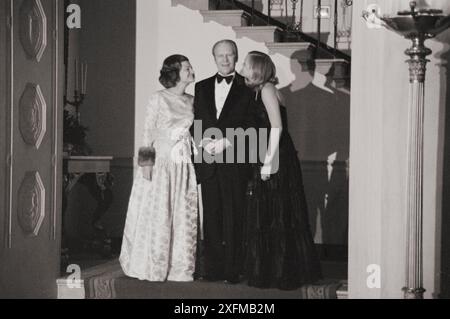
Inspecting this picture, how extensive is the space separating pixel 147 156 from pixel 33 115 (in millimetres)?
826

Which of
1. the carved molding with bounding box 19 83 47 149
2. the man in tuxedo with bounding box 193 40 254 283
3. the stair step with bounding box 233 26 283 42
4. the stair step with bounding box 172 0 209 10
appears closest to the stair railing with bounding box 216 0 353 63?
the stair step with bounding box 233 26 283 42

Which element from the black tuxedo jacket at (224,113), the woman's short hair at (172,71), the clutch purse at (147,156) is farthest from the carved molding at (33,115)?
the black tuxedo jacket at (224,113)

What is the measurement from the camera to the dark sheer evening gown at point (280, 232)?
526cm

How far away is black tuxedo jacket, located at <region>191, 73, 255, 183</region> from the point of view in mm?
5508

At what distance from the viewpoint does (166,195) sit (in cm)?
544

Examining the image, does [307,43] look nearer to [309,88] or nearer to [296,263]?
[309,88]

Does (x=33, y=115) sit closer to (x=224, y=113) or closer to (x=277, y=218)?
(x=224, y=113)

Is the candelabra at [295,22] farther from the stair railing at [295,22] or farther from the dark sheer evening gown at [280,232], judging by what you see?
the dark sheer evening gown at [280,232]

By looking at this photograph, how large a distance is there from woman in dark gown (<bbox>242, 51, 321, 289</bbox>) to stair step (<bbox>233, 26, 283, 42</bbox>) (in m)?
1.25

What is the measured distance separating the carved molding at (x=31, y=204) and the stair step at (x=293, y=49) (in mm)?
2304

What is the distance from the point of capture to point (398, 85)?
412 cm

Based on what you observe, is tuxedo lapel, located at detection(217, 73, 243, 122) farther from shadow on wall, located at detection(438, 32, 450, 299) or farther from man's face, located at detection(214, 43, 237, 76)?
shadow on wall, located at detection(438, 32, 450, 299)

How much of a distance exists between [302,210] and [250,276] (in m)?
0.52
